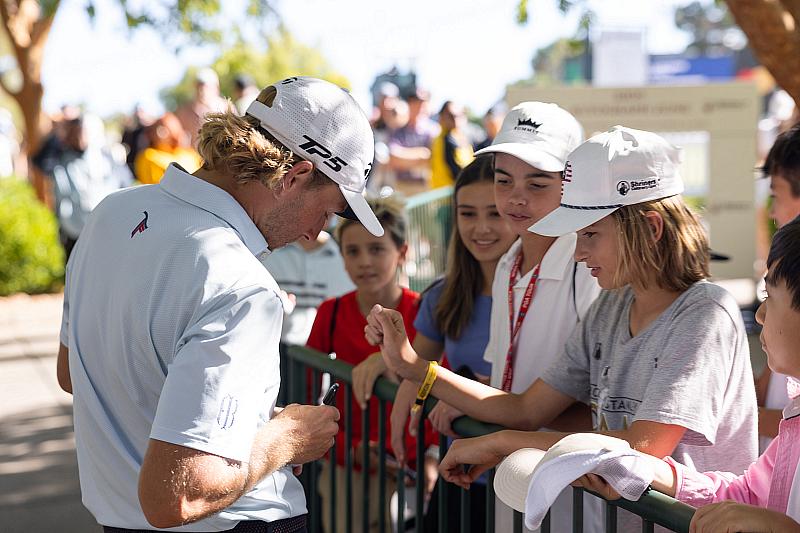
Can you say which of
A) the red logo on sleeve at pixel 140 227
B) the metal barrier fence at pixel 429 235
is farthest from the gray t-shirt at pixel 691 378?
the metal barrier fence at pixel 429 235

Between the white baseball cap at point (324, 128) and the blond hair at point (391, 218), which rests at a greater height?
the white baseball cap at point (324, 128)

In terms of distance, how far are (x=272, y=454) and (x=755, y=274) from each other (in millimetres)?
10430

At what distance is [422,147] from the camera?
11.8 meters

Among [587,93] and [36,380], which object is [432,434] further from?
[587,93]

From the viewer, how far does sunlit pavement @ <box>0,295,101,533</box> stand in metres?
5.58

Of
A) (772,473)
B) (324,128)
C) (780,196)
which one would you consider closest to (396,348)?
(324,128)

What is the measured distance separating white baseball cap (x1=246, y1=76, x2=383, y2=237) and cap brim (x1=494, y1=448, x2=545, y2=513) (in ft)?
2.37

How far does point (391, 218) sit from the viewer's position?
4418 mm

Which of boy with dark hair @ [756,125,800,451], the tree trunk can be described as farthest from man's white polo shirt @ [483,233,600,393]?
the tree trunk

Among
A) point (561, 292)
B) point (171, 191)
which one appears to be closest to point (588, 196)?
point (561, 292)

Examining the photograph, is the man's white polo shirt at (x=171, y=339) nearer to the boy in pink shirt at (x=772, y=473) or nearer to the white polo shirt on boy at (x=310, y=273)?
the boy in pink shirt at (x=772, y=473)

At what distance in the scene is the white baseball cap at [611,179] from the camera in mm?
2600

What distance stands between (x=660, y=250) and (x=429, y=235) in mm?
6049

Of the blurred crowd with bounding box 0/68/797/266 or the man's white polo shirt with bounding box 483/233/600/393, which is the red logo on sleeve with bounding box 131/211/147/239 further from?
the blurred crowd with bounding box 0/68/797/266
